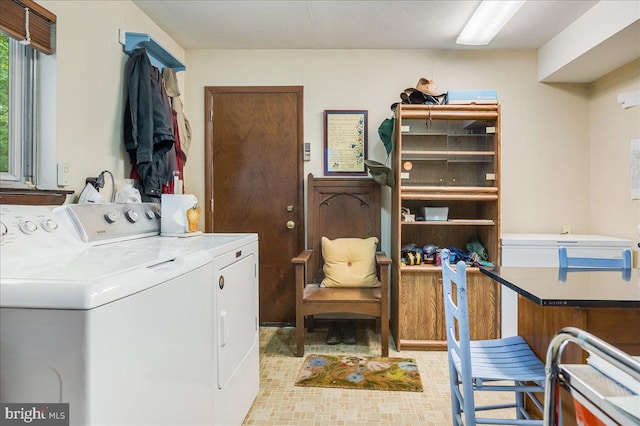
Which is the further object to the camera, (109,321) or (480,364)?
(480,364)

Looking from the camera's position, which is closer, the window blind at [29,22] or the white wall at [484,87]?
the window blind at [29,22]

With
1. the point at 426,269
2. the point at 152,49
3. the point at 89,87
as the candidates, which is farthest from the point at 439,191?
the point at 89,87

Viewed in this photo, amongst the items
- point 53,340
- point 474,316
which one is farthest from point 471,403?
point 474,316

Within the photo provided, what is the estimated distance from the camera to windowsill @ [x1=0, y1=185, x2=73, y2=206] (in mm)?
1548

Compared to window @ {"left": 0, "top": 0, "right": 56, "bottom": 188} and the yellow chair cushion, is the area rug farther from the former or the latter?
window @ {"left": 0, "top": 0, "right": 56, "bottom": 188}

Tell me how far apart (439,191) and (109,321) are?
8.35 ft

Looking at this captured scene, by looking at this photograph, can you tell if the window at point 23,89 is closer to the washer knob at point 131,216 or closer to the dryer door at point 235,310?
the washer knob at point 131,216

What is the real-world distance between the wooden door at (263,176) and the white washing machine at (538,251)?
172cm

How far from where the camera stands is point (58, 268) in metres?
0.96

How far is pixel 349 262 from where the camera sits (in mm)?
3096

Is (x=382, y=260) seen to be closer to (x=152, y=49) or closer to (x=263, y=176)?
(x=263, y=176)

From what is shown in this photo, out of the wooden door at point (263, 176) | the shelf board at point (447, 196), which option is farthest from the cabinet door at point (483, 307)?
the wooden door at point (263, 176)

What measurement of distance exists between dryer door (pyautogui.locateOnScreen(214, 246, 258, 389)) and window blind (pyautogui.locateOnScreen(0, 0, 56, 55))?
1360 millimetres

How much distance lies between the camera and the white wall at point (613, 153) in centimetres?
283
